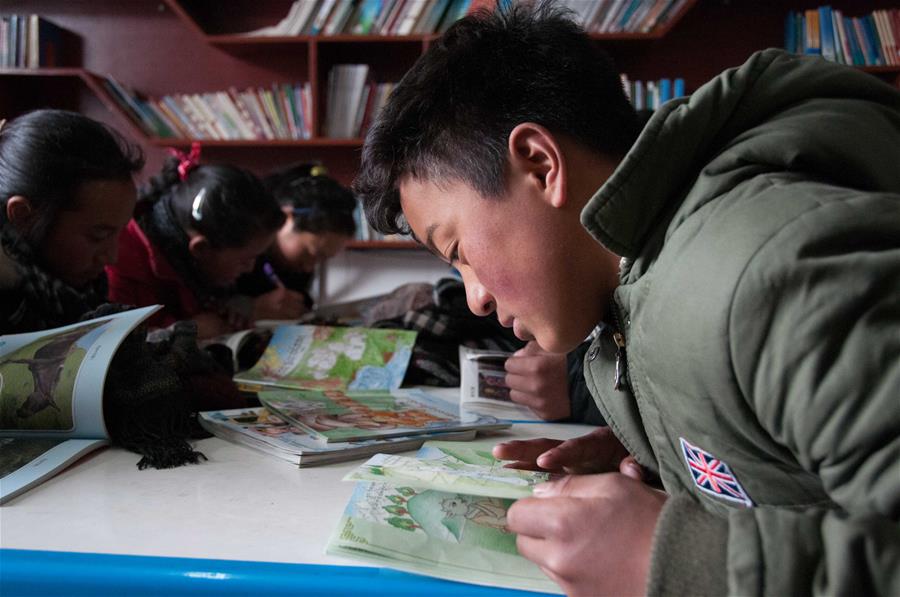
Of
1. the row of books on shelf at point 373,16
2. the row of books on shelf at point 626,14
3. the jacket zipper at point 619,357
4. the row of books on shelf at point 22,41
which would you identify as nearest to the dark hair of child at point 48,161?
the jacket zipper at point 619,357

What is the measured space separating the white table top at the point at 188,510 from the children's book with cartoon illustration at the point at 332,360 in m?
0.41

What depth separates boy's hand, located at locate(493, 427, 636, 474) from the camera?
0.75 meters

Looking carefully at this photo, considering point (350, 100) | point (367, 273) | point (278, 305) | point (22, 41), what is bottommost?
point (367, 273)

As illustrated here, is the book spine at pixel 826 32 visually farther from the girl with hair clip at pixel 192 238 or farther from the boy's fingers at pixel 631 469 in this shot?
the boy's fingers at pixel 631 469

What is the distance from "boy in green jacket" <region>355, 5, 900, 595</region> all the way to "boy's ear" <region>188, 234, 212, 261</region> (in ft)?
3.69

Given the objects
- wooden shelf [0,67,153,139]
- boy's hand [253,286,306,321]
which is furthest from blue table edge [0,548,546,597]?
wooden shelf [0,67,153,139]

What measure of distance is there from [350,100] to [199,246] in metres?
1.31

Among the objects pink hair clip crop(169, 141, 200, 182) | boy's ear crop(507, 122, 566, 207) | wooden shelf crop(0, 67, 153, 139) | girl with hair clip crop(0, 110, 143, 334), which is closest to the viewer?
boy's ear crop(507, 122, 566, 207)

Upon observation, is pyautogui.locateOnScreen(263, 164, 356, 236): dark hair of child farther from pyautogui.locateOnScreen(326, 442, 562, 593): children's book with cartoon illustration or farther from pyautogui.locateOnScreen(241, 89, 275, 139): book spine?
pyautogui.locateOnScreen(326, 442, 562, 593): children's book with cartoon illustration

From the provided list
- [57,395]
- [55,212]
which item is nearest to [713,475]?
[57,395]

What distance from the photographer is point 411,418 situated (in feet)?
3.16

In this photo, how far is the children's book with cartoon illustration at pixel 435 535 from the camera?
1.72 feet

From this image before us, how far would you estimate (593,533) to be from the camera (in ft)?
1.63

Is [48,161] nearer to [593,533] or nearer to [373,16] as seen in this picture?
[593,533]
